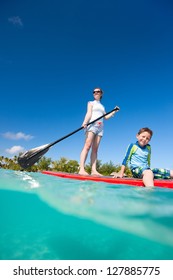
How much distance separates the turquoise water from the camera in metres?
2.21

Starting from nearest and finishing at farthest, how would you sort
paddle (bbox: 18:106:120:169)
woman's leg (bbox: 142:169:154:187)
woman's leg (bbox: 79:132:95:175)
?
1. woman's leg (bbox: 142:169:154:187)
2. woman's leg (bbox: 79:132:95:175)
3. paddle (bbox: 18:106:120:169)

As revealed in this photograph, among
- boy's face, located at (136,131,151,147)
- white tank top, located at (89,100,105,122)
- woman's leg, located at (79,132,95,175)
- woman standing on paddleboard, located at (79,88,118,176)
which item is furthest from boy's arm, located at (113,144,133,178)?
white tank top, located at (89,100,105,122)

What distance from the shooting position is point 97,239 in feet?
8.00

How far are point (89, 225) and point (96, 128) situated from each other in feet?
12.9

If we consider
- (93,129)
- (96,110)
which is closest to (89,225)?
(93,129)

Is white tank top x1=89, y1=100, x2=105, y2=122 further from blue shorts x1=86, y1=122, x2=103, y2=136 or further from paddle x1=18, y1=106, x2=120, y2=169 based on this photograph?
paddle x1=18, y1=106, x2=120, y2=169

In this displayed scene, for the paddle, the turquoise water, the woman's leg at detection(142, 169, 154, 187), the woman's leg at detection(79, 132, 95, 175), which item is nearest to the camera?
the turquoise water

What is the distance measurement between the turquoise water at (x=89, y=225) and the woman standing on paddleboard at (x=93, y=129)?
7.00 ft

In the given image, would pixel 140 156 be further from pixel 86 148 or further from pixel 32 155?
pixel 32 155

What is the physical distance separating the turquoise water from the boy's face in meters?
1.50

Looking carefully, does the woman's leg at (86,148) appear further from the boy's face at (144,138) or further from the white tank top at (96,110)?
the boy's face at (144,138)

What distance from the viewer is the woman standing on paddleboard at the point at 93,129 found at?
6258mm
